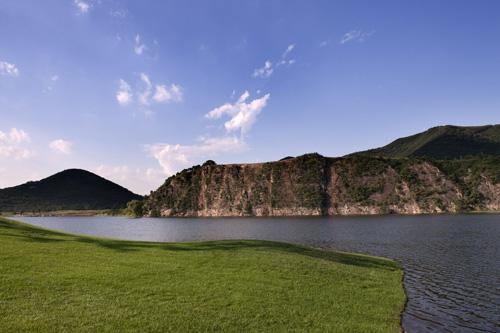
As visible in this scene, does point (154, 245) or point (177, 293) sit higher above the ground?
point (154, 245)

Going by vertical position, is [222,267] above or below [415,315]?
above

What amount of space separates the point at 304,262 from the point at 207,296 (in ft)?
42.3

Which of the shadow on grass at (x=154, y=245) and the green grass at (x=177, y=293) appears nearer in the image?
the green grass at (x=177, y=293)

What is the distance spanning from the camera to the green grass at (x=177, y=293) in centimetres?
1402

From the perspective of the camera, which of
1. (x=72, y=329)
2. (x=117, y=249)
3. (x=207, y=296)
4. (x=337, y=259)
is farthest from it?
(x=337, y=259)

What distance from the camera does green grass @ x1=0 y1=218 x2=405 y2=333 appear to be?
14.0 meters

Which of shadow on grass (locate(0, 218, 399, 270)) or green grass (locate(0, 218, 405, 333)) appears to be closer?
green grass (locate(0, 218, 405, 333))

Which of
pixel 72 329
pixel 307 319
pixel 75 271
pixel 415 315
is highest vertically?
pixel 75 271

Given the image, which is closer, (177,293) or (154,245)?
(177,293)

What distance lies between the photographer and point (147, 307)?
1540 cm

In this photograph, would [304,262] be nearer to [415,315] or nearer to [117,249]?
[415,315]

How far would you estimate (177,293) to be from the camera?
691 inches

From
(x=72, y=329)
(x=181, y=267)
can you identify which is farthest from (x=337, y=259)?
(x=72, y=329)

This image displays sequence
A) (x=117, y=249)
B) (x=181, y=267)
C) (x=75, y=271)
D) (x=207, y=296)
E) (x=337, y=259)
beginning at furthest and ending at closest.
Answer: (x=337, y=259) < (x=117, y=249) < (x=181, y=267) < (x=75, y=271) < (x=207, y=296)
